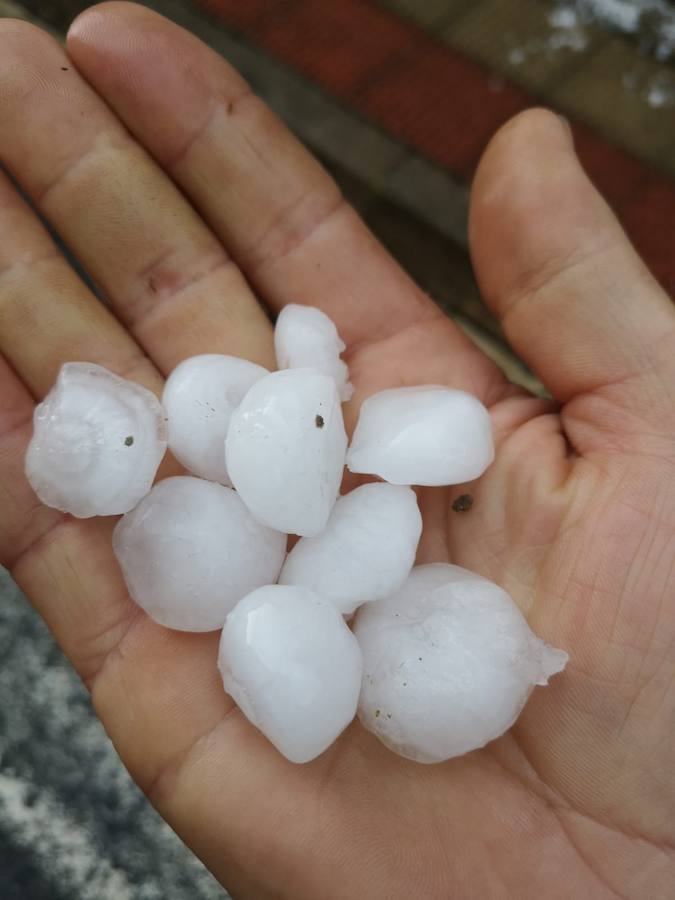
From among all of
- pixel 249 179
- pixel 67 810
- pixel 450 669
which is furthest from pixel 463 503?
pixel 67 810

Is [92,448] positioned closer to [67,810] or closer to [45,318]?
[45,318]

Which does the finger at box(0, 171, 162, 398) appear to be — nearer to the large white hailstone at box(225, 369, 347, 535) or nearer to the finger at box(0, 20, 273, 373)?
the finger at box(0, 20, 273, 373)

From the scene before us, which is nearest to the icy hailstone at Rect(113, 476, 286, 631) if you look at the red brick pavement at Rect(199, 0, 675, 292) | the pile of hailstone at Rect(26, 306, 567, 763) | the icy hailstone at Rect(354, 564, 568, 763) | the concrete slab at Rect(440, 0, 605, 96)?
the pile of hailstone at Rect(26, 306, 567, 763)

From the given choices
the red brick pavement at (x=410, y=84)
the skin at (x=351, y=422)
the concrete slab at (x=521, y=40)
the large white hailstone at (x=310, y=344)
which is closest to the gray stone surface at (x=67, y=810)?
the skin at (x=351, y=422)

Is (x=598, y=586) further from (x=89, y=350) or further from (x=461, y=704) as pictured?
(x=89, y=350)

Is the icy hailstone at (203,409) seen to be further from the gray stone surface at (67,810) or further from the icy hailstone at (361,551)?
the gray stone surface at (67,810)

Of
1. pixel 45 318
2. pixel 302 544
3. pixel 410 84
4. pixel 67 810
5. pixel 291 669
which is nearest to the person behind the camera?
pixel 291 669
